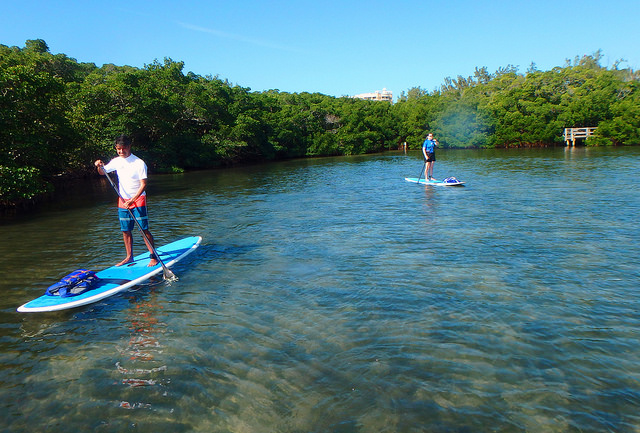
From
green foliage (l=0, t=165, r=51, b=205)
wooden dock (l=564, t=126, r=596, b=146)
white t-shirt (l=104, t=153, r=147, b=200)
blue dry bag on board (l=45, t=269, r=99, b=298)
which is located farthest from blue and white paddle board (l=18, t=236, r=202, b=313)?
wooden dock (l=564, t=126, r=596, b=146)

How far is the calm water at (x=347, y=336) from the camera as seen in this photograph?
394 cm

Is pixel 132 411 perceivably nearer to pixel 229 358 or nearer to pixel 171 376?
pixel 171 376

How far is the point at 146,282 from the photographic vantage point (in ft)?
25.3

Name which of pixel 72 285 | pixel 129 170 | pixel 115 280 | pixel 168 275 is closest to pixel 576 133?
pixel 168 275

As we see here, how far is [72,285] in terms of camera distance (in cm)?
666

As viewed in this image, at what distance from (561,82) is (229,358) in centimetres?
7806

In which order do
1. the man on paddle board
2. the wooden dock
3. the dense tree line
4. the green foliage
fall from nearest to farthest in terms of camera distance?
1. the man on paddle board
2. the green foliage
3. the dense tree line
4. the wooden dock

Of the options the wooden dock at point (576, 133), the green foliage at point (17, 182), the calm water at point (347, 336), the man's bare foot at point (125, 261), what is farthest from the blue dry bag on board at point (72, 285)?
the wooden dock at point (576, 133)

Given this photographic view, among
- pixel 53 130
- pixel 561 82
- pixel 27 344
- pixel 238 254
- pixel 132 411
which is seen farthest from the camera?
pixel 561 82

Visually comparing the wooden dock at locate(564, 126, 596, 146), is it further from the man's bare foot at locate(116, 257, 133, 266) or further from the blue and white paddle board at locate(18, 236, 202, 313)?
the man's bare foot at locate(116, 257, 133, 266)

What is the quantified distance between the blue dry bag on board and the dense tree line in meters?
11.1

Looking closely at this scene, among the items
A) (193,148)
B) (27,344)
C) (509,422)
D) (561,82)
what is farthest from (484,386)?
(561,82)

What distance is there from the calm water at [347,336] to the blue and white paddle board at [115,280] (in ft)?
0.73

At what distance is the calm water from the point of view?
3943mm
